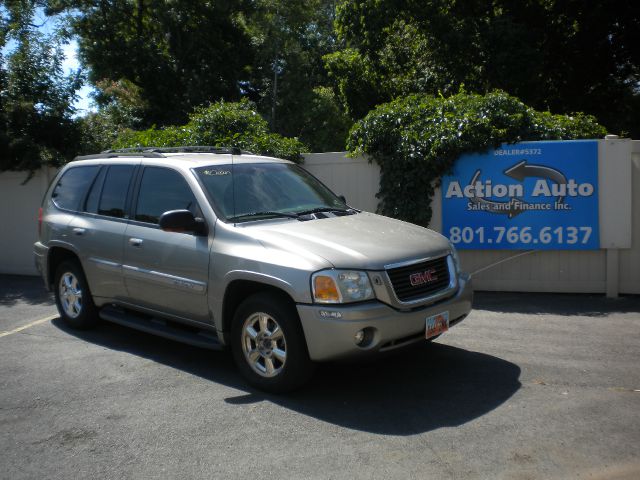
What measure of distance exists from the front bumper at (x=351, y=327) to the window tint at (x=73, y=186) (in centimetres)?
365

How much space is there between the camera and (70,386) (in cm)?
585

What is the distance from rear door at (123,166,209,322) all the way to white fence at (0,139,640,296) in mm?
4056

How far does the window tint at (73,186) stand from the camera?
24.8 feet

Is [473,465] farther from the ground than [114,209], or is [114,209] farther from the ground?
[114,209]

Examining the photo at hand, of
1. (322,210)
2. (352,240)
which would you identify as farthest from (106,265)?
(352,240)

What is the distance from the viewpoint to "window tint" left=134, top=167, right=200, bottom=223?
6.27 m

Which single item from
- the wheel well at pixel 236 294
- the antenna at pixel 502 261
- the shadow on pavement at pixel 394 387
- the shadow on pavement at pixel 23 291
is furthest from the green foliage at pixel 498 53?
the wheel well at pixel 236 294

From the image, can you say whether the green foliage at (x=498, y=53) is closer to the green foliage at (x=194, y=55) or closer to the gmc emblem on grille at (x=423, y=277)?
the green foliage at (x=194, y=55)

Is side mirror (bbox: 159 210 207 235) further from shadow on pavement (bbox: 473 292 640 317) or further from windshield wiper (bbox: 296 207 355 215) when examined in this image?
shadow on pavement (bbox: 473 292 640 317)

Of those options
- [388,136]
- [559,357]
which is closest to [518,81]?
[388,136]

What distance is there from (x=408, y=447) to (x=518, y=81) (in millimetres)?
13578

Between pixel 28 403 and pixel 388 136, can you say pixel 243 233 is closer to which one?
pixel 28 403

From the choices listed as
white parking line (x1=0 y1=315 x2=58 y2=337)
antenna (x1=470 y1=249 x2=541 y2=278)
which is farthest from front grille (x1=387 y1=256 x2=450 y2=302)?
white parking line (x1=0 y1=315 x2=58 y2=337)

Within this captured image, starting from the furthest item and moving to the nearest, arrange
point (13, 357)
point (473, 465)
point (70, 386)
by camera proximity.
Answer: point (13, 357) < point (70, 386) < point (473, 465)
